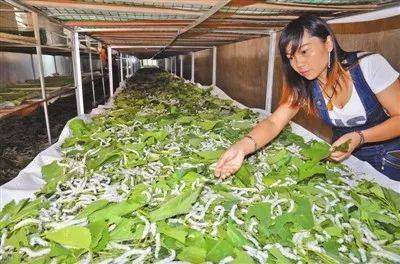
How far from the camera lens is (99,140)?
2.79 metres

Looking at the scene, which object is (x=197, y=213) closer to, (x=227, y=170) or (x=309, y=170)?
(x=227, y=170)

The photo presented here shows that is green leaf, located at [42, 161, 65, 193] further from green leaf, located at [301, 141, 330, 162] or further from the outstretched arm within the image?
green leaf, located at [301, 141, 330, 162]

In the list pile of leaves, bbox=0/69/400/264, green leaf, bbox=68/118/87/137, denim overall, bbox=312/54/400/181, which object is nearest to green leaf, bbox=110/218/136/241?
pile of leaves, bbox=0/69/400/264

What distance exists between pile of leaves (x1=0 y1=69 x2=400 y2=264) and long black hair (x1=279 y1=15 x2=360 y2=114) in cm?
40

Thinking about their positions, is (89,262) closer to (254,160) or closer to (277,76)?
(254,160)

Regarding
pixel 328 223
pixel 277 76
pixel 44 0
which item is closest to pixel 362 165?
pixel 328 223

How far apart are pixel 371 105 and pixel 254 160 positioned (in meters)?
0.85

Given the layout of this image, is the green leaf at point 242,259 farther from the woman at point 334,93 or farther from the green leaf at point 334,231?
the woman at point 334,93

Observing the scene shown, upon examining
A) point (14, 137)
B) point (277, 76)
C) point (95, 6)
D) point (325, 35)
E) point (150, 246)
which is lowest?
point (14, 137)

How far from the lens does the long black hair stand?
1741mm

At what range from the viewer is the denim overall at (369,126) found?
1874 mm

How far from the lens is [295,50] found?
1.75m

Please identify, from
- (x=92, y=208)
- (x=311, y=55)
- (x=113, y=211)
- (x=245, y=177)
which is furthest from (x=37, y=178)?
(x=311, y=55)

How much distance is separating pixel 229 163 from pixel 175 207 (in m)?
0.49
